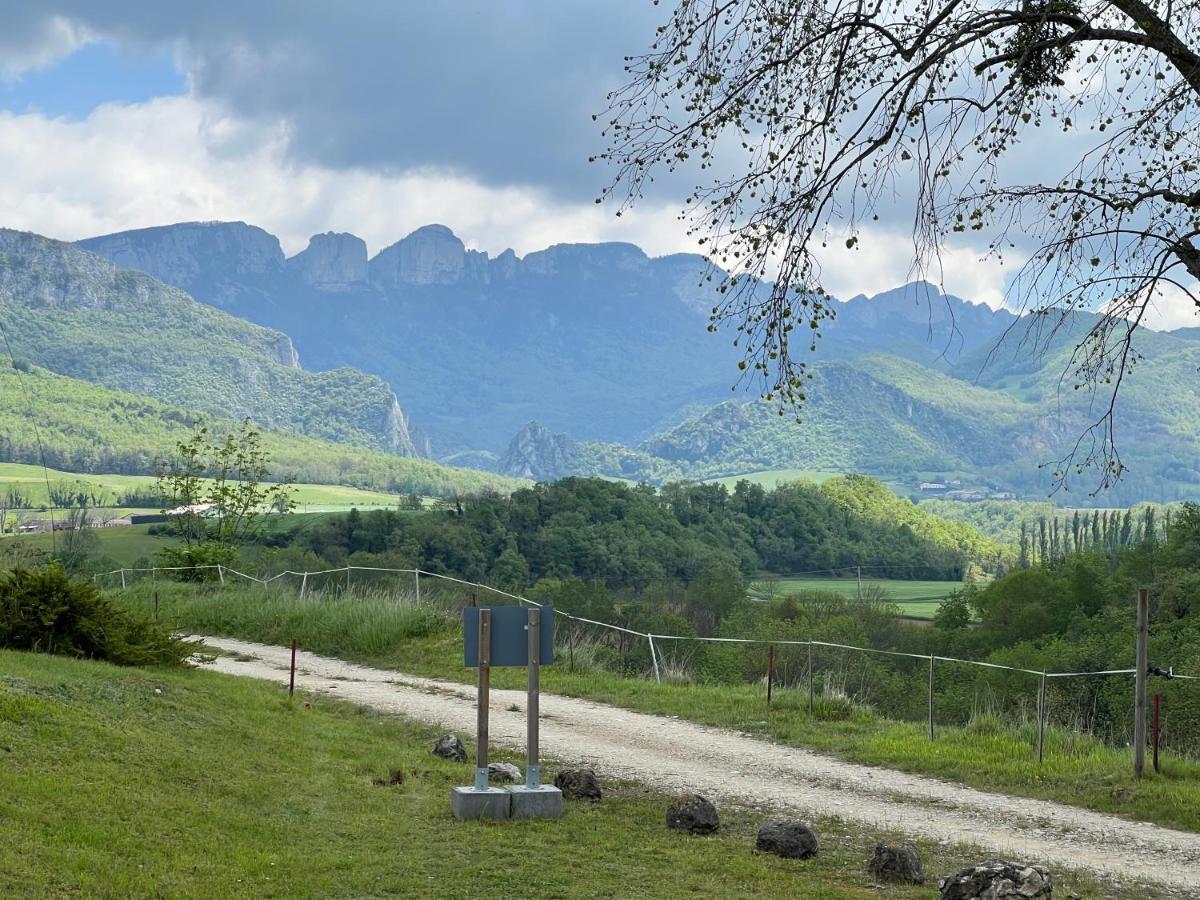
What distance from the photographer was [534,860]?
8672 mm

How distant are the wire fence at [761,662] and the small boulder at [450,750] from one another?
5412 millimetres

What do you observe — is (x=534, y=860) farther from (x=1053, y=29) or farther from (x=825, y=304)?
(x=1053, y=29)

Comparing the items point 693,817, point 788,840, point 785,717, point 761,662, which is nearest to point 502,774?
point 693,817

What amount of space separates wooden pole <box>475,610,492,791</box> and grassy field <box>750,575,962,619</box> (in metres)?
74.5

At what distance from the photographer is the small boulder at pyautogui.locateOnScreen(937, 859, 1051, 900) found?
7.48 metres

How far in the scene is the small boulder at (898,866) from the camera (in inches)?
336

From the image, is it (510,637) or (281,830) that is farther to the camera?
(510,637)

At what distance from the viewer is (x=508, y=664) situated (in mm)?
Answer: 10172

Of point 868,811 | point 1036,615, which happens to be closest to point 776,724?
point 868,811

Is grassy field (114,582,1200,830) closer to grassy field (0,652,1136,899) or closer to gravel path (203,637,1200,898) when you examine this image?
gravel path (203,637,1200,898)

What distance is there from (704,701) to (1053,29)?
10684 millimetres

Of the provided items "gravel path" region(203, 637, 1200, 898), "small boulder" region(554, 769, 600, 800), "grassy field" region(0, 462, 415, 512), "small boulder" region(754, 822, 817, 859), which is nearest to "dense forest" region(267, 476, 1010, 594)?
"grassy field" region(0, 462, 415, 512)

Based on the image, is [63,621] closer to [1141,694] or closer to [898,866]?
[898,866]

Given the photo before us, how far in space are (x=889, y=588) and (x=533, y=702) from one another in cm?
10071
